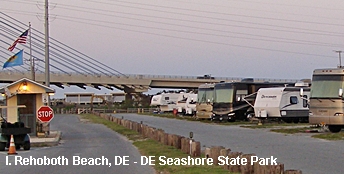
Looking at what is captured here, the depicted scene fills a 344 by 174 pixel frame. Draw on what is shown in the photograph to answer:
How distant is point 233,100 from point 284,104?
5407mm

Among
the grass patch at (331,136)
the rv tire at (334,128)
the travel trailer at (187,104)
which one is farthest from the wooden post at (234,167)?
the travel trailer at (187,104)

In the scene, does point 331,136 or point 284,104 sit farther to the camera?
point 284,104

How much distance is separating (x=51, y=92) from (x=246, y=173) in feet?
65.2

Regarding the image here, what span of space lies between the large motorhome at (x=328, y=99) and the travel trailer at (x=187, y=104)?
28438 mm

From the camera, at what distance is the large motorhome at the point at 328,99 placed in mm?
26906

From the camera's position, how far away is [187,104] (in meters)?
58.2

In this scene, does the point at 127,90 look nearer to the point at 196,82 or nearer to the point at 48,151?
the point at 196,82

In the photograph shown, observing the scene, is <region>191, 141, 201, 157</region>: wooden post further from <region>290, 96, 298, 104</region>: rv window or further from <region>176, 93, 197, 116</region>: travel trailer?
<region>176, 93, 197, 116</region>: travel trailer

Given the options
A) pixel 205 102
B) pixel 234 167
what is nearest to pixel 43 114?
pixel 234 167

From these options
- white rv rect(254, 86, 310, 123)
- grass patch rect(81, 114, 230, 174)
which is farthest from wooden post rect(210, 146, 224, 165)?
white rv rect(254, 86, 310, 123)

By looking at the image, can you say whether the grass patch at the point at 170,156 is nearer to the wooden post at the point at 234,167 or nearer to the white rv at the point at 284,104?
the wooden post at the point at 234,167

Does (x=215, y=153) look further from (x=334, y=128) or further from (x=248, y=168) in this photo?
(x=334, y=128)

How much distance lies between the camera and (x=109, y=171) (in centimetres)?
1585

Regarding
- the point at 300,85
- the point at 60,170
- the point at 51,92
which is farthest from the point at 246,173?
the point at 300,85
